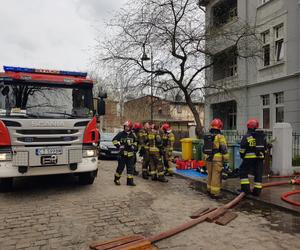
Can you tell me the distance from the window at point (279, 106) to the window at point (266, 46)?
6.51ft

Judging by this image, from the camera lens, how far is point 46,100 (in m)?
7.58

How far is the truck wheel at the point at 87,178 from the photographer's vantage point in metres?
8.41

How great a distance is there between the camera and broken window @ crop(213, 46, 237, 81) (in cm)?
1672

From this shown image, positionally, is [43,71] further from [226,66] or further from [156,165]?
[226,66]

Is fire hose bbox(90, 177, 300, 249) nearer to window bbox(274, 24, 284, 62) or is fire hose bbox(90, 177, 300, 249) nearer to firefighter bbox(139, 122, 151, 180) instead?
firefighter bbox(139, 122, 151, 180)

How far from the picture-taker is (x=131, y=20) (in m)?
14.6

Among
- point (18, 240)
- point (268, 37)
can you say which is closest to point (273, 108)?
point (268, 37)

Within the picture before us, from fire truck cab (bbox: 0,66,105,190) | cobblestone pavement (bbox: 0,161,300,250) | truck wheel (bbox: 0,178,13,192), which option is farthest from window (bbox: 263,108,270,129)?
truck wheel (bbox: 0,178,13,192)

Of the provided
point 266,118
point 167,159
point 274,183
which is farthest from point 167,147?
point 266,118

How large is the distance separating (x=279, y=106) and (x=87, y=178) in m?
11.9

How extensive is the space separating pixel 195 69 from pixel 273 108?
4.73m

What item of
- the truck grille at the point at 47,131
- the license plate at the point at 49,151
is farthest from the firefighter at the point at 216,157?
the license plate at the point at 49,151

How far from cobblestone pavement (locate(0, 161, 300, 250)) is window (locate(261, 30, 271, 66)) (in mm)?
11592

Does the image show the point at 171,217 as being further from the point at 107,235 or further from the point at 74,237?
the point at 74,237
